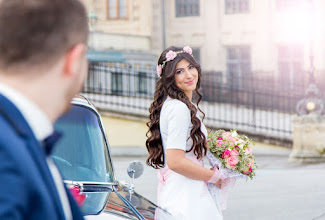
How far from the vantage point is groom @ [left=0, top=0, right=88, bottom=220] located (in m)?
1.16

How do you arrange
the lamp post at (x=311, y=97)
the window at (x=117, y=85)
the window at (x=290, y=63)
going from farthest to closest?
the window at (x=290, y=63) < the window at (x=117, y=85) < the lamp post at (x=311, y=97)

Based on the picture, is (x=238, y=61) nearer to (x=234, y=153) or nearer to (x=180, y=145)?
(x=234, y=153)

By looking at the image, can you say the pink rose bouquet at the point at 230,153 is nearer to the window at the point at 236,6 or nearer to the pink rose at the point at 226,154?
the pink rose at the point at 226,154

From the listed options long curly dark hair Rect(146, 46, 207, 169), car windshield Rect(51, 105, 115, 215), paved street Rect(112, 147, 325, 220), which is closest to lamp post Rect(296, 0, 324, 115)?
paved street Rect(112, 147, 325, 220)

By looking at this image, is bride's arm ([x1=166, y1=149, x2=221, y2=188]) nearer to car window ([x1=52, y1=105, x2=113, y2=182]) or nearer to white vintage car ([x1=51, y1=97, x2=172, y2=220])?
white vintage car ([x1=51, y1=97, x2=172, y2=220])

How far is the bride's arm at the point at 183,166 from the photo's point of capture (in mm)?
3568

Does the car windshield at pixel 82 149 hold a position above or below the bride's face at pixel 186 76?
below

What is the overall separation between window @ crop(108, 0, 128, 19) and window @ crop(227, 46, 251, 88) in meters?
5.43

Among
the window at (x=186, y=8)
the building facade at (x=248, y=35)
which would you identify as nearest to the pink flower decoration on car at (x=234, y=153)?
the building facade at (x=248, y=35)

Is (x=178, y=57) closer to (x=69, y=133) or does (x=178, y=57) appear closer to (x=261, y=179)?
(x=69, y=133)

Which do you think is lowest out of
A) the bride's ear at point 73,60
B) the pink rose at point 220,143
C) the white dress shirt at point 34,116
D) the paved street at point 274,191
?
the paved street at point 274,191

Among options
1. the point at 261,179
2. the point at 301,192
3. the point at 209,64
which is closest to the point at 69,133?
the point at 301,192

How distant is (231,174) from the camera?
151 inches

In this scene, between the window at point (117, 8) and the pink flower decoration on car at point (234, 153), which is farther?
the window at point (117, 8)
